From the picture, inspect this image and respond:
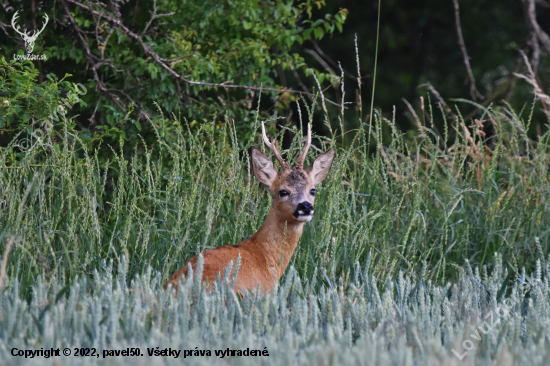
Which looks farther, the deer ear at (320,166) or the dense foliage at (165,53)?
the dense foliage at (165,53)

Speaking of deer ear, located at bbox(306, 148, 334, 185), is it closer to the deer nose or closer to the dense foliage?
the deer nose

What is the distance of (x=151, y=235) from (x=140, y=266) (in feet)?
0.95

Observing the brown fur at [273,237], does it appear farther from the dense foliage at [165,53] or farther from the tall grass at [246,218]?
the dense foliage at [165,53]

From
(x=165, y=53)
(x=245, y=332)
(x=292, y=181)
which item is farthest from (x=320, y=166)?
(x=165, y=53)

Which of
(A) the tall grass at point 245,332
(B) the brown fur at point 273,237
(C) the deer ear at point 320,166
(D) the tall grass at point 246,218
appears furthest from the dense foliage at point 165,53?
(A) the tall grass at point 245,332

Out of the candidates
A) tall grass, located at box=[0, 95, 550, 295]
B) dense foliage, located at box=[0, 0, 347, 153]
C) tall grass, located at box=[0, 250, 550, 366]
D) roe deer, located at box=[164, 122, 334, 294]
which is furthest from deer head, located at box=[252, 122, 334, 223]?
dense foliage, located at box=[0, 0, 347, 153]

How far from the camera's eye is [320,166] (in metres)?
4.80

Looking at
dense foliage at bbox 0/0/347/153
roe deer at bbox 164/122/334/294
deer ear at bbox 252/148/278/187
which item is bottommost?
roe deer at bbox 164/122/334/294

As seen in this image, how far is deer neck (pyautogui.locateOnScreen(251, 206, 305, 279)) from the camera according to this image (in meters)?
4.36

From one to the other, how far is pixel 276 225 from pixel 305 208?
0.76ft

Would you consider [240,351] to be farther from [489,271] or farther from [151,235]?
[489,271]

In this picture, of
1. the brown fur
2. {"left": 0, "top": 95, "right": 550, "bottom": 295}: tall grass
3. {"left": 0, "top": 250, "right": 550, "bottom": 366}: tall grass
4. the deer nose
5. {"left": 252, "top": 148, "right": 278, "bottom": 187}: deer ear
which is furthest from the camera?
{"left": 252, "top": 148, "right": 278, "bottom": 187}: deer ear

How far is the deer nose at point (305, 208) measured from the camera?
14.3 ft

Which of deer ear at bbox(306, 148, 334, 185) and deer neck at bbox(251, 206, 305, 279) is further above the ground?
deer ear at bbox(306, 148, 334, 185)
